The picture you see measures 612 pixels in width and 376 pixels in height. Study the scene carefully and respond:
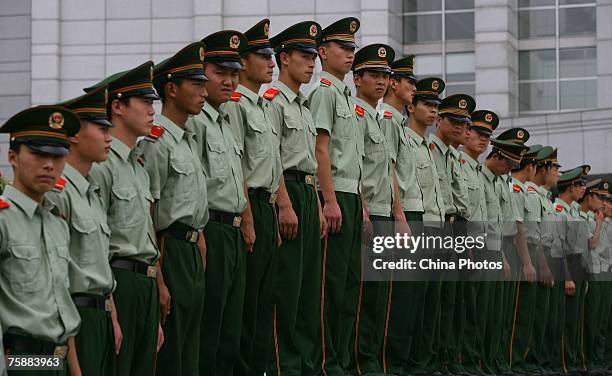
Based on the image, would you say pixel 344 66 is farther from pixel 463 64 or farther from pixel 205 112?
pixel 463 64

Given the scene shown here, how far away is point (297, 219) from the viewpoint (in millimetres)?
8586

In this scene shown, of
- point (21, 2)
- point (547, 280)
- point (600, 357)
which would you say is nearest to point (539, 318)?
A: point (547, 280)

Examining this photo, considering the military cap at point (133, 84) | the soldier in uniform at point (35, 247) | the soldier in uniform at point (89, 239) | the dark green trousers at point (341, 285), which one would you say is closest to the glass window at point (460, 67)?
the dark green trousers at point (341, 285)

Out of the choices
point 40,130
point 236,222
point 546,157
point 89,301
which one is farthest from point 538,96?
point 40,130

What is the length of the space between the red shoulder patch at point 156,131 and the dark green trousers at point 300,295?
4.40 feet

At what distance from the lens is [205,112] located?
8.01 meters

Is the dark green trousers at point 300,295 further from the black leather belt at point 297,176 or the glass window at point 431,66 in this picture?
the glass window at point 431,66

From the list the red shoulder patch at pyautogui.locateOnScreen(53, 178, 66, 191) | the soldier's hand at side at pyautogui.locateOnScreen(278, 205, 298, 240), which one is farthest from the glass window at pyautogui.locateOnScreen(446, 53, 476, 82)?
the red shoulder patch at pyautogui.locateOnScreen(53, 178, 66, 191)

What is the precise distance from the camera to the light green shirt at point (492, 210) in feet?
41.6

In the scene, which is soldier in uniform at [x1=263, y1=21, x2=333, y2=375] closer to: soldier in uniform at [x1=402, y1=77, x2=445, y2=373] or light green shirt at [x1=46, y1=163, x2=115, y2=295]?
soldier in uniform at [x1=402, y1=77, x2=445, y2=373]

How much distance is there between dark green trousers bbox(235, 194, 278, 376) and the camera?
27.1 feet

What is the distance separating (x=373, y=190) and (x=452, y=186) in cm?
223

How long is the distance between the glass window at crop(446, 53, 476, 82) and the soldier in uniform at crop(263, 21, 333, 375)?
22.7 m

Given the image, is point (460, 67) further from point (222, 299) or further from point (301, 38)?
point (222, 299)
